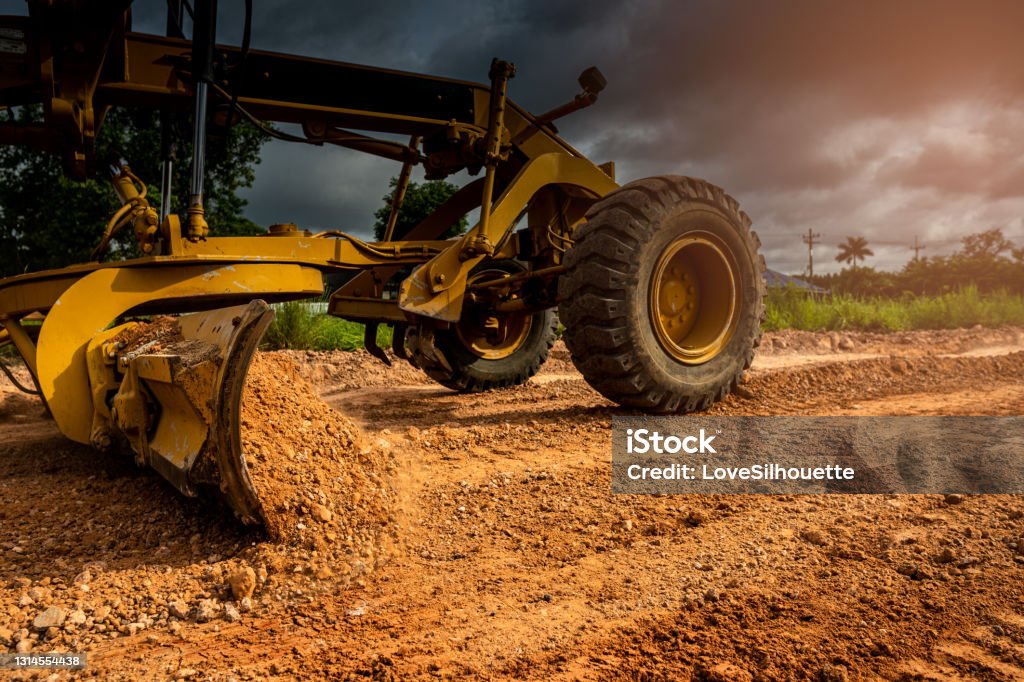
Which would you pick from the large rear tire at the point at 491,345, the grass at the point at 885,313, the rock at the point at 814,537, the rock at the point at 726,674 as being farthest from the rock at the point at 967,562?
the grass at the point at 885,313

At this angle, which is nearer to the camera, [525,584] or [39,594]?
[39,594]

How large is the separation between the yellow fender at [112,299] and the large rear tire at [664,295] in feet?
5.71

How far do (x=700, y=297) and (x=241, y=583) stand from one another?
12.9 feet

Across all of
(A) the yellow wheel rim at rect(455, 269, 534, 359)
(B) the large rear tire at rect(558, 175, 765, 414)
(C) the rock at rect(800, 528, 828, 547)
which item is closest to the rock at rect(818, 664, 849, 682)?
(C) the rock at rect(800, 528, 828, 547)

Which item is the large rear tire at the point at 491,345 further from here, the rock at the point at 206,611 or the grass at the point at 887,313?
the grass at the point at 887,313

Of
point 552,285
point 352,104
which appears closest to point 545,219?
point 552,285

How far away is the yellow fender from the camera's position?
3.01 metres

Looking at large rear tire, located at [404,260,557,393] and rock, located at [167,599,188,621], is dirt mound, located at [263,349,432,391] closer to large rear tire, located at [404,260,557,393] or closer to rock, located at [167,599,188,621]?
large rear tire, located at [404,260,557,393]

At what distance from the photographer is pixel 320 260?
4355 millimetres

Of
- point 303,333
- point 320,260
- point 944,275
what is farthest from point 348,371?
point 944,275

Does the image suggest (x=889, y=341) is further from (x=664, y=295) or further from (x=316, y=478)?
(x=316, y=478)

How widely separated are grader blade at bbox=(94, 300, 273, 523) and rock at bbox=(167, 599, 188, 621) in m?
0.35

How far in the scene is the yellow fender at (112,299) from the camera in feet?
9.87

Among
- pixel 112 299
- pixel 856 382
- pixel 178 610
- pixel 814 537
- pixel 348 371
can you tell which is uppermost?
pixel 112 299
